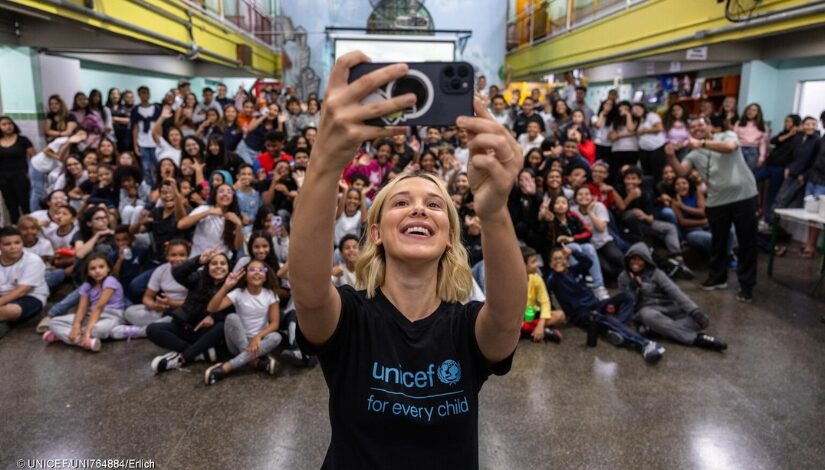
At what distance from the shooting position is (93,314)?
447cm

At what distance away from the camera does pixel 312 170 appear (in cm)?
98

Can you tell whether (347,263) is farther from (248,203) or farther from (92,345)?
(92,345)

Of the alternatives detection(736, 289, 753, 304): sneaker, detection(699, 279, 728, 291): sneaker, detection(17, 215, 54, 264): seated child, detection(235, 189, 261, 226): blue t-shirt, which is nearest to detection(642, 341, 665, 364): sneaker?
detection(736, 289, 753, 304): sneaker

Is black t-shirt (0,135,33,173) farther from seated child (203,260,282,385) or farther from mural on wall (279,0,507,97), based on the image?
mural on wall (279,0,507,97)

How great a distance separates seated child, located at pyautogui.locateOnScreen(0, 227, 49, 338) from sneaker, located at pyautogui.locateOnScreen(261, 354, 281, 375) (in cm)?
234

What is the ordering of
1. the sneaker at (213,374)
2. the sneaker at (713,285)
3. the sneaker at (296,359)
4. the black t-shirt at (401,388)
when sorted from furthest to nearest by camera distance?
the sneaker at (713,285), the sneaker at (296,359), the sneaker at (213,374), the black t-shirt at (401,388)

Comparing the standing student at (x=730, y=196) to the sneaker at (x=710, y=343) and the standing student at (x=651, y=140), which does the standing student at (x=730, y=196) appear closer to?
the sneaker at (x=710, y=343)

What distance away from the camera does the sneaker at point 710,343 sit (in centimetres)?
434

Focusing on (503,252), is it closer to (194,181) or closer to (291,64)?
(194,181)

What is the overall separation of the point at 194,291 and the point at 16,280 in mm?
1704

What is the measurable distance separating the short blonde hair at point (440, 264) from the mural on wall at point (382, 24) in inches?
667

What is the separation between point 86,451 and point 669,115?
7.63 metres

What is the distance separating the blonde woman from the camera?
108 centimetres

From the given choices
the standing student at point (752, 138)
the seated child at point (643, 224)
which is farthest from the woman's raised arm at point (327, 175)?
the standing student at point (752, 138)
